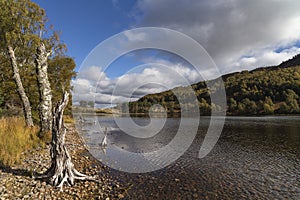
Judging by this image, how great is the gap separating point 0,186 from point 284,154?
18617 mm

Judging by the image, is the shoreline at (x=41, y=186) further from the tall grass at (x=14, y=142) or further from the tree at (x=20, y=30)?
the tree at (x=20, y=30)

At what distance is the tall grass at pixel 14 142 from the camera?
8315 mm

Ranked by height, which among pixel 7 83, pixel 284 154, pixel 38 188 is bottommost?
pixel 284 154

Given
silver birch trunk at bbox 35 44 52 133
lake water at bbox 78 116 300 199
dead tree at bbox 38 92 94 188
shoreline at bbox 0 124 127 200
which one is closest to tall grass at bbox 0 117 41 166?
shoreline at bbox 0 124 127 200

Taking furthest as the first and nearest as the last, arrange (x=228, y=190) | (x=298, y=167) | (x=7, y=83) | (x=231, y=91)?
(x=231, y=91), (x=7, y=83), (x=298, y=167), (x=228, y=190)

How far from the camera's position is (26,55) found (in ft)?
60.8

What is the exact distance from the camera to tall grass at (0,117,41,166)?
8.31 metres

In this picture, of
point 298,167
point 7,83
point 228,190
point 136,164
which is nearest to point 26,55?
point 7,83

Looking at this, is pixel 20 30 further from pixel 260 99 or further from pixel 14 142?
pixel 260 99

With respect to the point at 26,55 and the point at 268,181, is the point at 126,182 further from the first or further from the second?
the point at 26,55

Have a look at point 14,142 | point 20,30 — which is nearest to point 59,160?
point 14,142

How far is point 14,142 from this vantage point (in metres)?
9.61

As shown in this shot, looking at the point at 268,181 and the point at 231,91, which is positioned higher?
the point at 231,91

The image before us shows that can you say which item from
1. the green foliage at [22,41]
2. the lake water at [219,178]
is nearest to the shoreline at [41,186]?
the lake water at [219,178]
